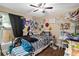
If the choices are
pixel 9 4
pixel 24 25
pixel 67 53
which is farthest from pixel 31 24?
pixel 67 53

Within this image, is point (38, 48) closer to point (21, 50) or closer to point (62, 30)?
point (21, 50)

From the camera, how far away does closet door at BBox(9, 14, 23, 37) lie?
180 centimetres

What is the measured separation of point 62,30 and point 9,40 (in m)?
0.61

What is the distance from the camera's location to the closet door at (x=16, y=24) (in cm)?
180

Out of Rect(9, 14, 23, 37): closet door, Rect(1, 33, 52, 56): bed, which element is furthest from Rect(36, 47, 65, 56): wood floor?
Rect(9, 14, 23, 37): closet door

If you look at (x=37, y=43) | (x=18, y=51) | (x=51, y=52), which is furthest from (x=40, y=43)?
(x=18, y=51)

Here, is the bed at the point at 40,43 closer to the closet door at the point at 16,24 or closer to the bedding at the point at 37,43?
the bedding at the point at 37,43

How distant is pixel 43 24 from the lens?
182cm

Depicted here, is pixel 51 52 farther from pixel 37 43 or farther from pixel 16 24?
pixel 16 24

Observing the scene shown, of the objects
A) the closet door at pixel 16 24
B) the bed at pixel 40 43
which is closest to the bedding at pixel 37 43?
the bed at pixel 40 43

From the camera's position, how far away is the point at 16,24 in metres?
1.82

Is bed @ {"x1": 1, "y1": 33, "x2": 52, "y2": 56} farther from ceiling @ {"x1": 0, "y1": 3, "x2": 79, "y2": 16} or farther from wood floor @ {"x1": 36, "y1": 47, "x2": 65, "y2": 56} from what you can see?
ceiling @ {"x1": 0, "y1": 3, "x2": 79, "y2": 16}

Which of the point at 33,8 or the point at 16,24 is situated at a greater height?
the point at 33,8

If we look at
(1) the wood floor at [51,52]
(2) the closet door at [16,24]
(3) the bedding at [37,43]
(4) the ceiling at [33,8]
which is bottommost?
(1) the wood floor at [51,52]
